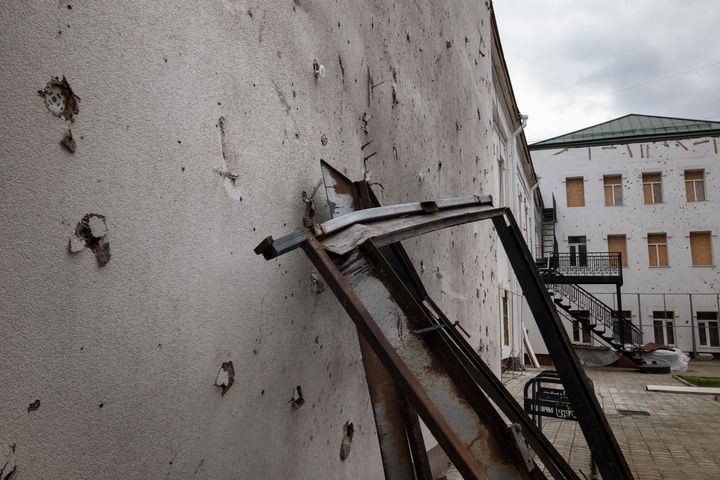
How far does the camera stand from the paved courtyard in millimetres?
4746

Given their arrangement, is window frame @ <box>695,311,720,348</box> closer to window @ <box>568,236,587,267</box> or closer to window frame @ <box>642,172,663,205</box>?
window @ <box>568,236,587,267</box>

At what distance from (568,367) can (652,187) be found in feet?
78.3

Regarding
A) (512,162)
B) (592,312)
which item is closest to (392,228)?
(512,162)

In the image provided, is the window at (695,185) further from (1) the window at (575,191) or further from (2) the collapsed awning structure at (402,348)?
(2) the collapsed awning structure at (402,348)

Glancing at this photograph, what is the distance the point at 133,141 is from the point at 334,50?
4.58ft

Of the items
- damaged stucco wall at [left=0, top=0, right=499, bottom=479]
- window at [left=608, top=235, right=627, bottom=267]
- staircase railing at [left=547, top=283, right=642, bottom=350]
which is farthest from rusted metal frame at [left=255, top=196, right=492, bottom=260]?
window at [left=608, top=235, right=627, bottom=267]

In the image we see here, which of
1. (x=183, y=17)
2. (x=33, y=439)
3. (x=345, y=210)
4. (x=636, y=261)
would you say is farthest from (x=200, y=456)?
(x=636, y=261)

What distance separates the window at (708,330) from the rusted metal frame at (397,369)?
24.5 metres

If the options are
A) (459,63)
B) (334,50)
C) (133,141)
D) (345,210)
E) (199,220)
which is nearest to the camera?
(133,141)

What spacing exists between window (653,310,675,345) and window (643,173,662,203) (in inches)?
202

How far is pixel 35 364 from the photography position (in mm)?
1024

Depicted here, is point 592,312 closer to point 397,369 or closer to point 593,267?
point 593,267

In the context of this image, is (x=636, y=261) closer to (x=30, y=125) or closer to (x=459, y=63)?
(x=459, y=63)

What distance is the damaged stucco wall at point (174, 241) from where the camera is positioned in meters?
1.04
